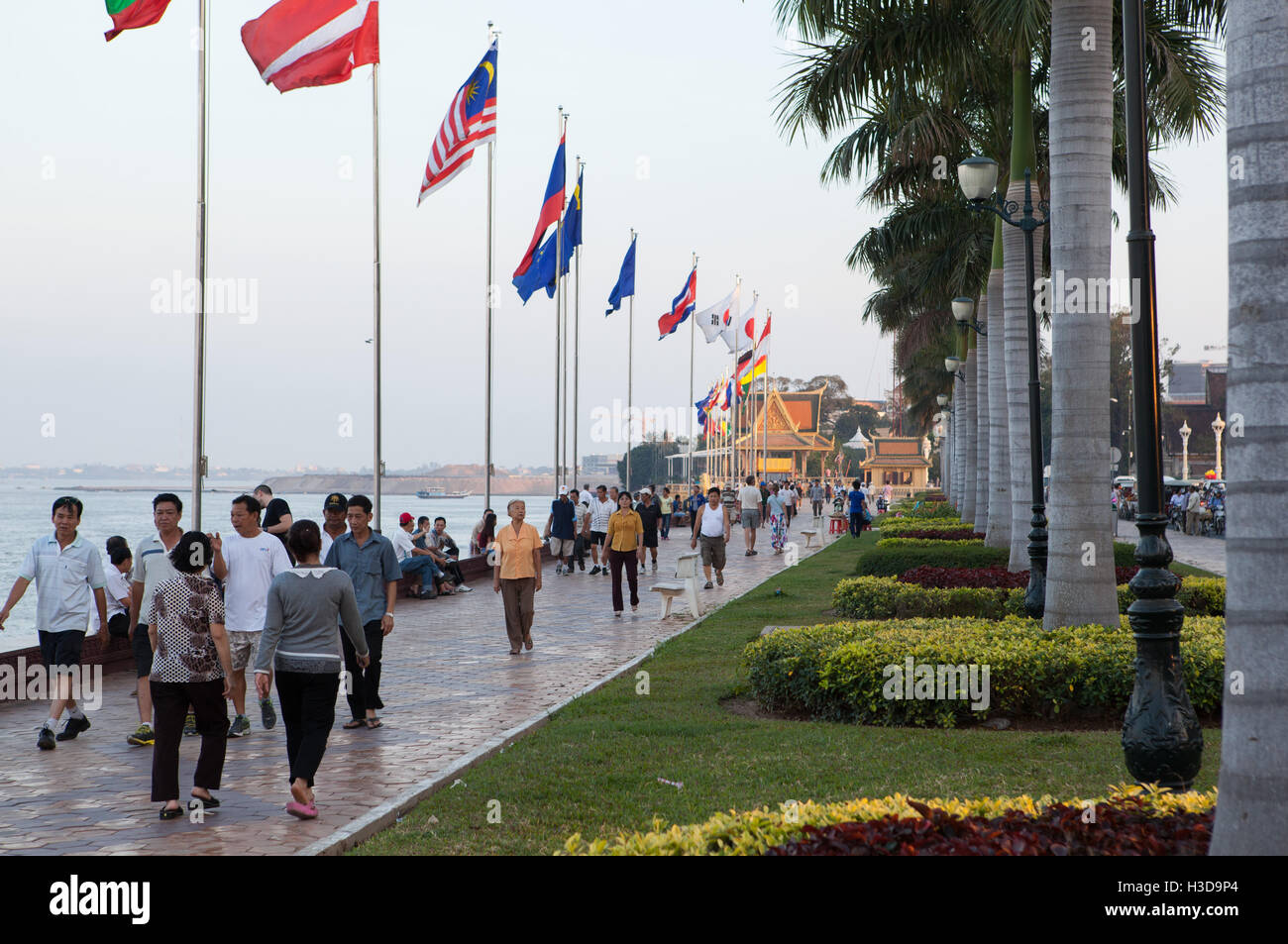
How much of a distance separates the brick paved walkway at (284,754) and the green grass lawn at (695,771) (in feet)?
1.86

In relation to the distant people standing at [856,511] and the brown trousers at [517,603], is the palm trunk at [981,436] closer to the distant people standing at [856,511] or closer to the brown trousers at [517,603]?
the distant people standing at [856,511]

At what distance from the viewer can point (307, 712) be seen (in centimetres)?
687

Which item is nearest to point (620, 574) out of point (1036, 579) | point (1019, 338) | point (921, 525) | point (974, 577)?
point (974, 577)

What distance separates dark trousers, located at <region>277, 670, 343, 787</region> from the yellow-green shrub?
7.91 feet

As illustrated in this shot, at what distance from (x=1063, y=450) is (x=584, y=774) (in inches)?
201

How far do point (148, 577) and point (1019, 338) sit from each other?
40.4 ft

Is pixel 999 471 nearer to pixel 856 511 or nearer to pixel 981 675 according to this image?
pixel 981 675

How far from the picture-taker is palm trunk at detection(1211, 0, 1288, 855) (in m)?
3.89

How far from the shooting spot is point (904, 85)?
15.4m

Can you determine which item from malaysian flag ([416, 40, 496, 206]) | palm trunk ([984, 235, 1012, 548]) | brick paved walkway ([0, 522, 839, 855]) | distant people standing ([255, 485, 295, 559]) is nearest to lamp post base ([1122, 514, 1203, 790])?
brick paved walkway ([0, 522, 839, 855])

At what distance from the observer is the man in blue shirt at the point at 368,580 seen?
9.50 metres
